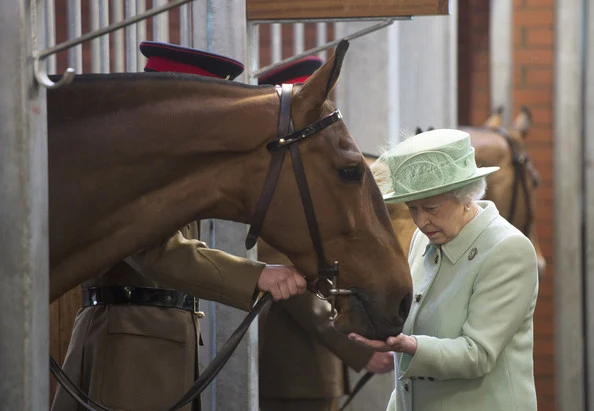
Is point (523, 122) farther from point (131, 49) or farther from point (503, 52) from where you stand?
point (131, 49)

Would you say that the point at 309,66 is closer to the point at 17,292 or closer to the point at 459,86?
the point at 17,292

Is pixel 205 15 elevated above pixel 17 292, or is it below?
above

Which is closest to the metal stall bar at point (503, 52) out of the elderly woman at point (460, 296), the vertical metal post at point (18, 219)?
the elderly woman at point (460, 296)

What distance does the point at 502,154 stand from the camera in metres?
7.80

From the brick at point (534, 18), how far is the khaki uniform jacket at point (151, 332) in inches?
241

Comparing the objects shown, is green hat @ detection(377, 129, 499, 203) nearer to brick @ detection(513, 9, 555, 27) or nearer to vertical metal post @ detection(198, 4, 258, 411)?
vertical metal post @ detection(198, 4, 258, 411)

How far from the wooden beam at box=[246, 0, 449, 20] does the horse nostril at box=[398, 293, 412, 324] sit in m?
0.94

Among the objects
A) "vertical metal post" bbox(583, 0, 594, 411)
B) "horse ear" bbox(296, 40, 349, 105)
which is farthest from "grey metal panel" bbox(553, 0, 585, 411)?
"horse ear" bbox(296, 40, 349, 105)

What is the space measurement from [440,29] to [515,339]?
463 centimetres

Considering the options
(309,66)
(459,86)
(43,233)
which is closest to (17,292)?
(43,233)

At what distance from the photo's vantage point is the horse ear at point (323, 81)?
2.96m

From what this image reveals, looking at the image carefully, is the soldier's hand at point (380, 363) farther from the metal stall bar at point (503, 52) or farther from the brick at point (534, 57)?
the brick at point (534, 57)

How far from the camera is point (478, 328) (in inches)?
130

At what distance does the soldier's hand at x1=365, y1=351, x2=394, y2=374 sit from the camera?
13.9 ft
